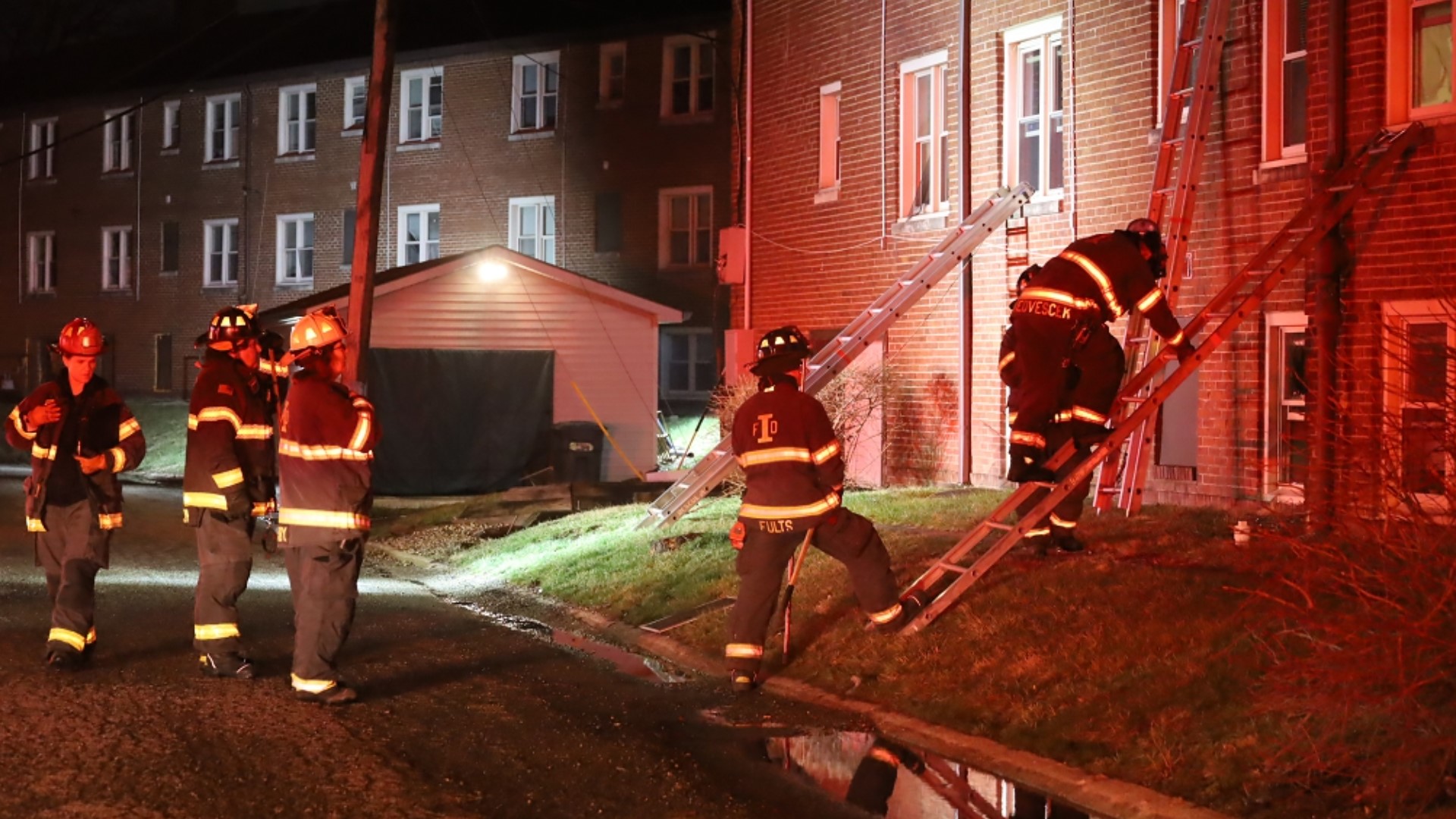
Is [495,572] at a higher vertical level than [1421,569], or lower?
lower

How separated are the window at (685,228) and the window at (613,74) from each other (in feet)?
8.52

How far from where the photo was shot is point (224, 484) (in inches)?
349

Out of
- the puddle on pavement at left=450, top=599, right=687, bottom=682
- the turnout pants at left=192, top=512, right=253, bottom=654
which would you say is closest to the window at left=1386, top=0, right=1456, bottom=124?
the puddle on pavement at left=450, top=599, right=687, bottom=682

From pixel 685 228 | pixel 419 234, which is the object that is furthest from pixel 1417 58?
pixel 419 234

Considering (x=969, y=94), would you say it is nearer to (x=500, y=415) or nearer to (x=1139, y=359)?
(x=1139, y=359)

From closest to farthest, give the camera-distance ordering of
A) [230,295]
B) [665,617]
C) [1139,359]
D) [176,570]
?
[665,617], [1139,359], [176,570], [230,295]

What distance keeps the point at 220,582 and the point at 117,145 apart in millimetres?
40472

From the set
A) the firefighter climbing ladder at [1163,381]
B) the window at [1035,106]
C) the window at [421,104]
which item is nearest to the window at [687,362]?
the window at [421,104]

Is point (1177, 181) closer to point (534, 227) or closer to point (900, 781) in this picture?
point (900, 781)

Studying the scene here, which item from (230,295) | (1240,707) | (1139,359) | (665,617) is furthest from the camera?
(230,295)

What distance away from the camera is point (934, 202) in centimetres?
1869

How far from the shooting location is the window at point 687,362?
37219mm

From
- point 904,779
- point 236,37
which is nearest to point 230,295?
point 236,37

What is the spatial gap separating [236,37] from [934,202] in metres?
33.1
